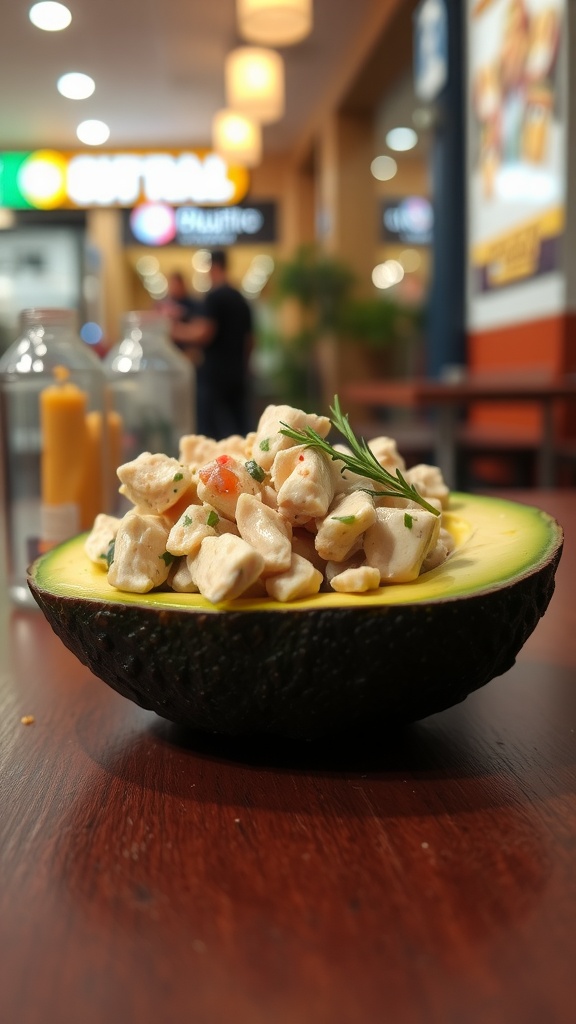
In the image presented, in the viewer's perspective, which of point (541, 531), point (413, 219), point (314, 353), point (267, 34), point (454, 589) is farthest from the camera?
point (413, 219)

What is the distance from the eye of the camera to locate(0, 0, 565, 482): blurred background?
503 centimetres

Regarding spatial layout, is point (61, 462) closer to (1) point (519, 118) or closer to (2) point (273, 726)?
(2) point (273, 726)

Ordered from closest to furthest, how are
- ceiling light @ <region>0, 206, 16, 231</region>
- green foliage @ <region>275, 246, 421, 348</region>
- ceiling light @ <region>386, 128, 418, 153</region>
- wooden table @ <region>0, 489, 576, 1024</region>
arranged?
1. wooden table @ <region>0, 489, 576, 1024</region>
2. ceiling light @ <region>0, 206, 16, 231</region>
3. green foliage @ <region>275, 246, 421, 348</region>
4. ceiling light @ <region>386, 128, 418, 153</region>

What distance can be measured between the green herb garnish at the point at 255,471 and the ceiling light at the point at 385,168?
36.4 feet

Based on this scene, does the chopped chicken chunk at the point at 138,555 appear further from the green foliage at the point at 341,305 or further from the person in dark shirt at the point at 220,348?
the green foliage at the point at 341,305

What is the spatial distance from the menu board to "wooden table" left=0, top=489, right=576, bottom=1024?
4.53m

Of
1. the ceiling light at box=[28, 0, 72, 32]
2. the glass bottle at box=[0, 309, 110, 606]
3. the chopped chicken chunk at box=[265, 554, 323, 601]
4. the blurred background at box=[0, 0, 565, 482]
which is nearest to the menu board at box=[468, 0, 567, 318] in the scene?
the blurred background at box=[0, 0, 565, 482]

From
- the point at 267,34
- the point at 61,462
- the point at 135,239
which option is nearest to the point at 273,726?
the point at 61,462

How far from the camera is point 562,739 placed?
2.03 ft

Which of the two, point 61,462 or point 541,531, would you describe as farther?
point 61,462

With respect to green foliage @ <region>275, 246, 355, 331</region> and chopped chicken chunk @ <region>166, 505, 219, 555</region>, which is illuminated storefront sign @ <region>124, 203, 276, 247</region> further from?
chopped chicken chunk @ <region>166, 505, 219, 555</region>

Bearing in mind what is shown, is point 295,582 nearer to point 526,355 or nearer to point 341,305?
point 526,355

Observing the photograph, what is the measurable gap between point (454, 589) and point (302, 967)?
25cm

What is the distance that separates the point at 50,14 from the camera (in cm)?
396
